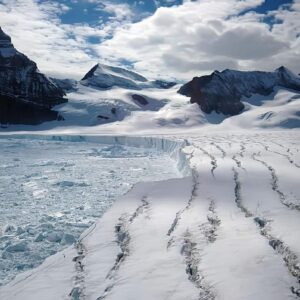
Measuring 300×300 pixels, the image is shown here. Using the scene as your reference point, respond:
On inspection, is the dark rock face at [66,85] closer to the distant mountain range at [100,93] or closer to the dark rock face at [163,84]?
the distant mountain range at [100,93]

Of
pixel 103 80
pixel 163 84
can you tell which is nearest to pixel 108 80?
pixel 103 80

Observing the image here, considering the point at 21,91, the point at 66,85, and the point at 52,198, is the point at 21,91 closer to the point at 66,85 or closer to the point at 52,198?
the point at 66,85

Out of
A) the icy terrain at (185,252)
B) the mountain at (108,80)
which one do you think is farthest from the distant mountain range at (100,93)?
the icy terrain at (185,252)

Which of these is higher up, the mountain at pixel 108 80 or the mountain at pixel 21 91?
the mountain at pixel 108 80

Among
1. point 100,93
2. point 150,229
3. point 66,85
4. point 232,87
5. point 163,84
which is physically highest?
point 163,84

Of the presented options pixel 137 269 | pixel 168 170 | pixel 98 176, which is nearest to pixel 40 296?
pixel 137 269
